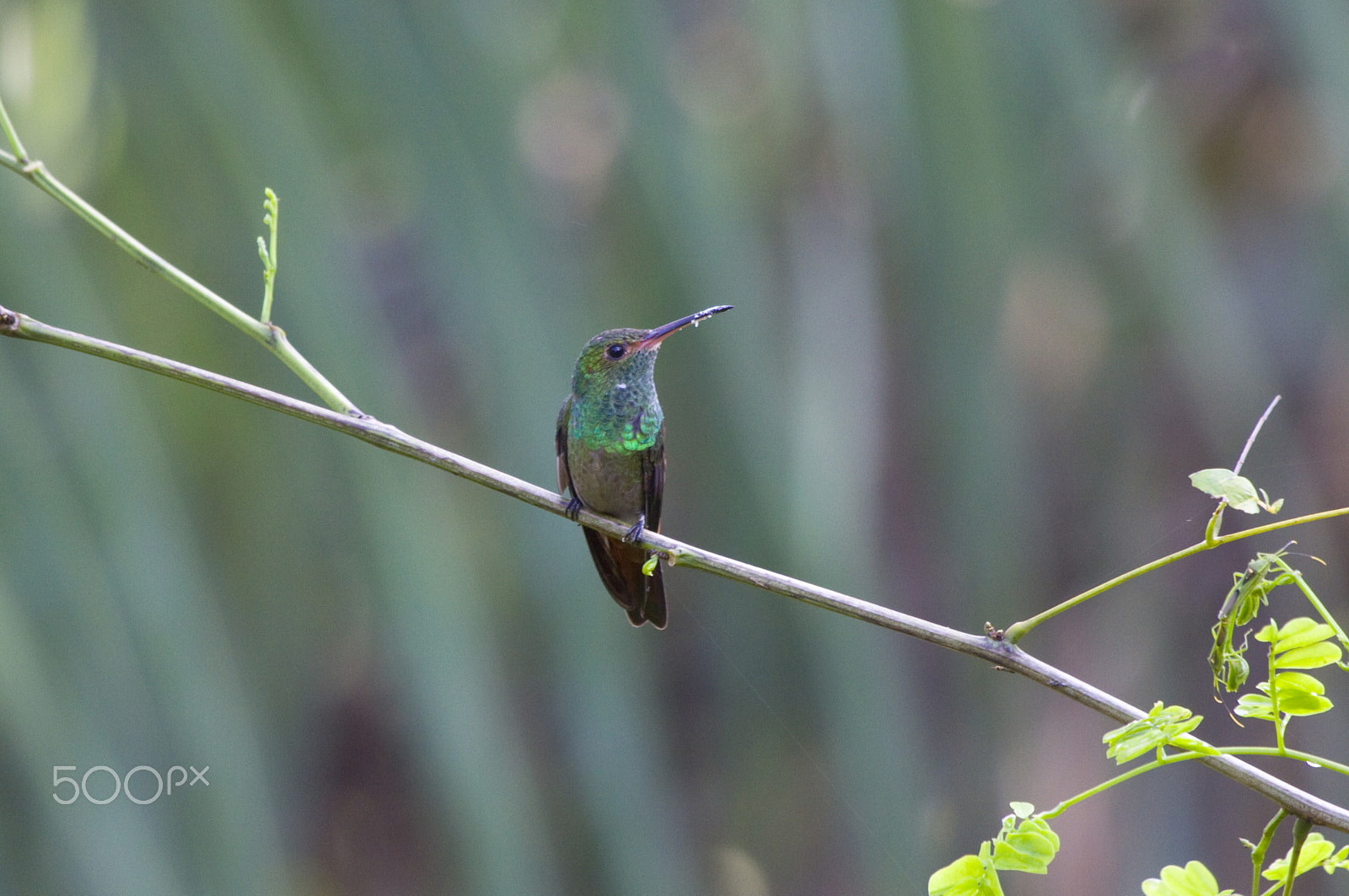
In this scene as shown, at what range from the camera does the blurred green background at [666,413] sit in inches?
133

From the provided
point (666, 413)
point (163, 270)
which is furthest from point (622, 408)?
point (666, 413)

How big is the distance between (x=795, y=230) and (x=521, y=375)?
1201mm

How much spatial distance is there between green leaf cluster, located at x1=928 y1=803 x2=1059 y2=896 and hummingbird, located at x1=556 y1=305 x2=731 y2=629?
1212 mm

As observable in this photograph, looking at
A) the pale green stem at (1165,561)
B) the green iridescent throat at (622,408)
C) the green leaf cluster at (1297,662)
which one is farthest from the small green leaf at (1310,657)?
the green iridescent throat at (622,408)

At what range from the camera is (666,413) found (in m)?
3.89

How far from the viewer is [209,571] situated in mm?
3820

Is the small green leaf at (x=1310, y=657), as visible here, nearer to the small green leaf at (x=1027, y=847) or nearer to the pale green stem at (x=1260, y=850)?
the pale green stem at (x=1260, y=850)

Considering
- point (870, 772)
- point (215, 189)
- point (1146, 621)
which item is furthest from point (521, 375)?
point (1146, 621)

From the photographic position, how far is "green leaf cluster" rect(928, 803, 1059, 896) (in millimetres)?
952

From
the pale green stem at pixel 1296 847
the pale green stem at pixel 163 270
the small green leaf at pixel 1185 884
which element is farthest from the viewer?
the pale green stem at pixel 163 270

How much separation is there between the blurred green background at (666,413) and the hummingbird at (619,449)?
0.95m

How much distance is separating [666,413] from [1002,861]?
2981 mm

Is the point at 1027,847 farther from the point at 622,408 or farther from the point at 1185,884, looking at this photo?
the point at 622,408

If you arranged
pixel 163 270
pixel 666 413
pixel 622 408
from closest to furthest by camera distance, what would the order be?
pixel 163 270 < pixel 622 408 < pixel 666 413
